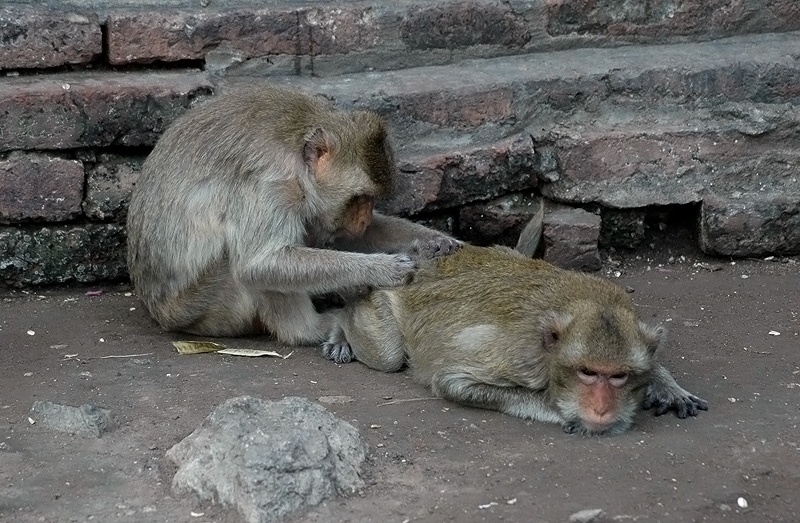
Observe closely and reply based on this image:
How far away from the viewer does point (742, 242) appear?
6.45 meters

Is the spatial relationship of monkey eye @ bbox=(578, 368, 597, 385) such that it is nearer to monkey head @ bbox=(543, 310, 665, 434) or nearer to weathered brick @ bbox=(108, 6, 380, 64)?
monkey head @ bbox=(543, 310, 665, 434)

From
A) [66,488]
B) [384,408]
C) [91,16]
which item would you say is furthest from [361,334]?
[91,16]

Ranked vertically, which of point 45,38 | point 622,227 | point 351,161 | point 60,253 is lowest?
point 60,253

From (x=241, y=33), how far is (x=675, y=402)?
2.81m

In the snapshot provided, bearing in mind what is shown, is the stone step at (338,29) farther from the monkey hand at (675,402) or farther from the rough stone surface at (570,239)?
the monkey hand at (675,402)

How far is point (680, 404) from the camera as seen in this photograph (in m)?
4.73

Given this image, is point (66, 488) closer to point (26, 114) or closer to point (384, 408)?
point (384, 408)

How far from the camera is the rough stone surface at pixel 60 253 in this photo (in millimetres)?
5914

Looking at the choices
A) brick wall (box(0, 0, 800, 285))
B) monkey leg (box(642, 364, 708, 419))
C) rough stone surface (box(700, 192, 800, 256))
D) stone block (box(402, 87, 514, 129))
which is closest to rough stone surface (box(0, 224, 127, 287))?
brick wall (box(0, 0, 800, 285))

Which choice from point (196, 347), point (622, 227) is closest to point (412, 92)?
point (622, 227)

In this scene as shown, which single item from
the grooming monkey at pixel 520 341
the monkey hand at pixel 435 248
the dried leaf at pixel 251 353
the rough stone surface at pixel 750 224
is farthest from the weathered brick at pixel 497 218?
the dried leaf at pixel 251 353

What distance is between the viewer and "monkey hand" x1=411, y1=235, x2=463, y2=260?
219 inches

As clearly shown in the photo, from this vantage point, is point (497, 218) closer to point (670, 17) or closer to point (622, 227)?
point (622, 227)

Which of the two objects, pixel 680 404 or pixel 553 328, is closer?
pixel 553 328
